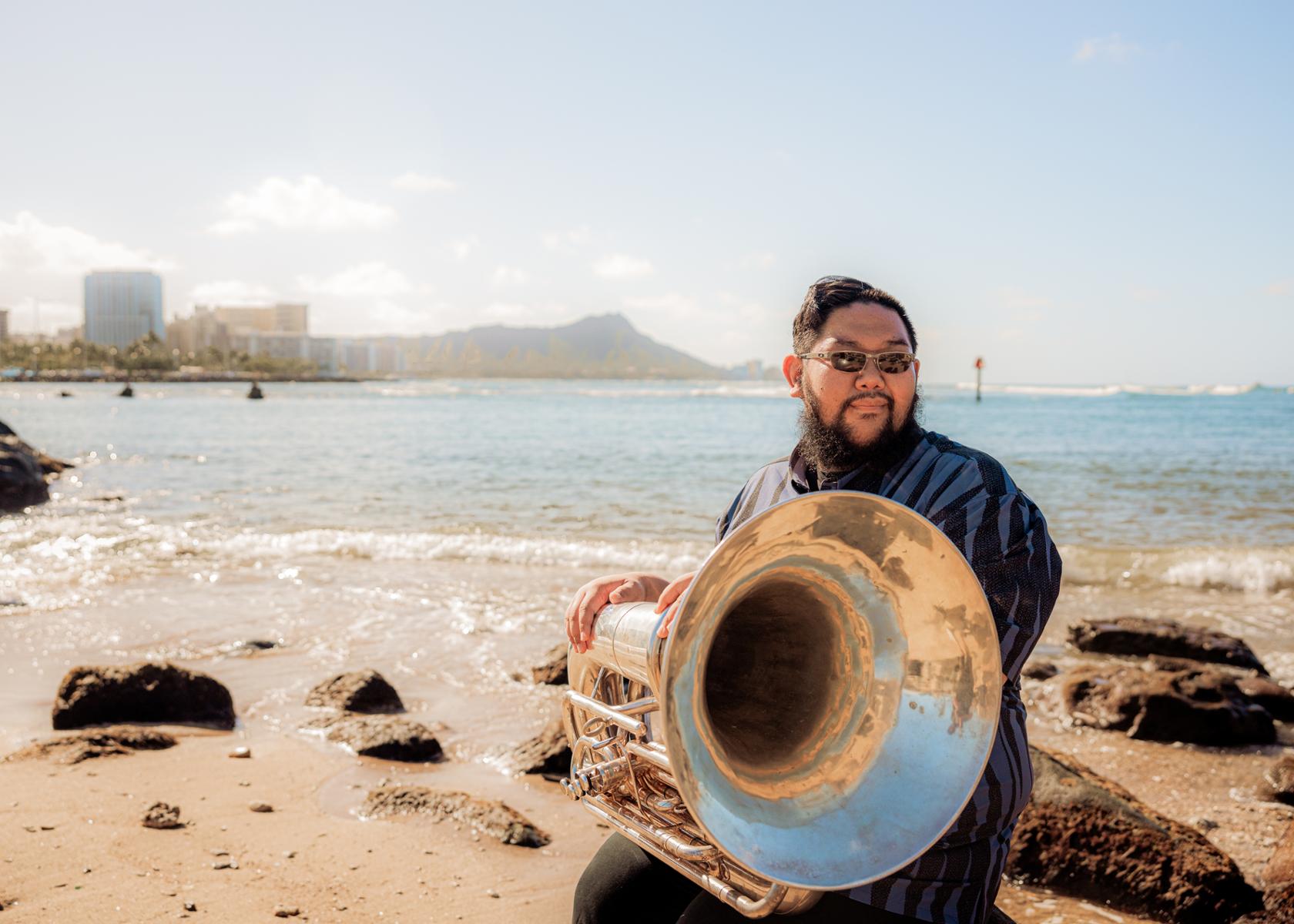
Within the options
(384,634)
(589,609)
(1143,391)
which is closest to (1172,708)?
(589,609)

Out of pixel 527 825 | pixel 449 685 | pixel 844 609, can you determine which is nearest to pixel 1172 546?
pixel 449 685

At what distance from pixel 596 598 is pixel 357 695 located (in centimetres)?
347

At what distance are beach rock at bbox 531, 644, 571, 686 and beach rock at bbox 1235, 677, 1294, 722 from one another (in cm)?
380

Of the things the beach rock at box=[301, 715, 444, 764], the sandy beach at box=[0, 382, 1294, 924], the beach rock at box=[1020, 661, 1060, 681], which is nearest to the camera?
the sandy beach at box=[0, 382, 1294, 924]

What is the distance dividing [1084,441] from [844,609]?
31730 mm

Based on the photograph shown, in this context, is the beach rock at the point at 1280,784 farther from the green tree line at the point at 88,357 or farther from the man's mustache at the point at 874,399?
the green tree line at the point at 88,357

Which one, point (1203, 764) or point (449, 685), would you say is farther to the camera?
point (449, 685)

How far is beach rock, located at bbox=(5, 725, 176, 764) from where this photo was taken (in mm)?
4047

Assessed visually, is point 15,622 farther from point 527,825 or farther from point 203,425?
point 203,425

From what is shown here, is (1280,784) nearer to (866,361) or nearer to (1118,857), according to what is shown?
(1118,857)

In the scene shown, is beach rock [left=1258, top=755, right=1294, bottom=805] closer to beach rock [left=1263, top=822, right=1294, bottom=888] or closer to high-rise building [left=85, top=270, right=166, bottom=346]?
beach rock [left=1263, top=822, right=1294, bottom=888]

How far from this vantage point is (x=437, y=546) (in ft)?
35.8

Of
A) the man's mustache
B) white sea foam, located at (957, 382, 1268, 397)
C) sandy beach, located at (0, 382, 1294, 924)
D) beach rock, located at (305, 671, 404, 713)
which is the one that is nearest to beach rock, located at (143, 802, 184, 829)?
sandy beach, located at (0, 382, 1294, 924)

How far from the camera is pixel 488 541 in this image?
36.9 feet
